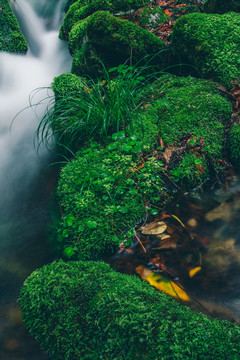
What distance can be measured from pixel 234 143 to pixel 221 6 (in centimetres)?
249

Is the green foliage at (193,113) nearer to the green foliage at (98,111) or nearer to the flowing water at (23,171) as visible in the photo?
the green foliage at (98,111)

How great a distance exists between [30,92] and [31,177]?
2.32 meters

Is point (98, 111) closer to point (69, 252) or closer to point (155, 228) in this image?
point (155, 228)

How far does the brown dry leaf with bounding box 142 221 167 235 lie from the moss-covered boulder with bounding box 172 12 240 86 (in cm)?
205

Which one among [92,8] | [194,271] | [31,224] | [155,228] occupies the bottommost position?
[194,271]

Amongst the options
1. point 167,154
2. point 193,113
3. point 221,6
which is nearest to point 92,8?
point 221,6

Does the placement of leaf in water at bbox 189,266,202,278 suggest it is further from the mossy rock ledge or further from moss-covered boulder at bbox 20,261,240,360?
the mossy rock ledge

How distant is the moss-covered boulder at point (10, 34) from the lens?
524 centimetres

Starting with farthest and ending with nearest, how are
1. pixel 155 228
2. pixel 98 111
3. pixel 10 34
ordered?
1. pixel 10 34
2. pixel 98 111
3. pixel 155 228

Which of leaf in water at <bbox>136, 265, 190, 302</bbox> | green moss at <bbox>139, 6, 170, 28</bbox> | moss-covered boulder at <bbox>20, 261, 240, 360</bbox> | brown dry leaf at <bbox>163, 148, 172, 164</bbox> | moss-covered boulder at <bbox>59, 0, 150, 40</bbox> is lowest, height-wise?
leaf in water at <bbox>136, 265, 190, 302</bbox>

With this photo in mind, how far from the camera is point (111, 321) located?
1404 mm

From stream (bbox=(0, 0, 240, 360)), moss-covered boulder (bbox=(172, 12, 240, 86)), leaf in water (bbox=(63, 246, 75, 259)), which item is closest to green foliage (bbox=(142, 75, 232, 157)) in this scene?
moss-covered boulder (bbox=(172, 12, 240, 86))

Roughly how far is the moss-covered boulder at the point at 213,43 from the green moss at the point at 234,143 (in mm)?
754

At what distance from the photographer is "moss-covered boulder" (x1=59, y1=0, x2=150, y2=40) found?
446 cm
